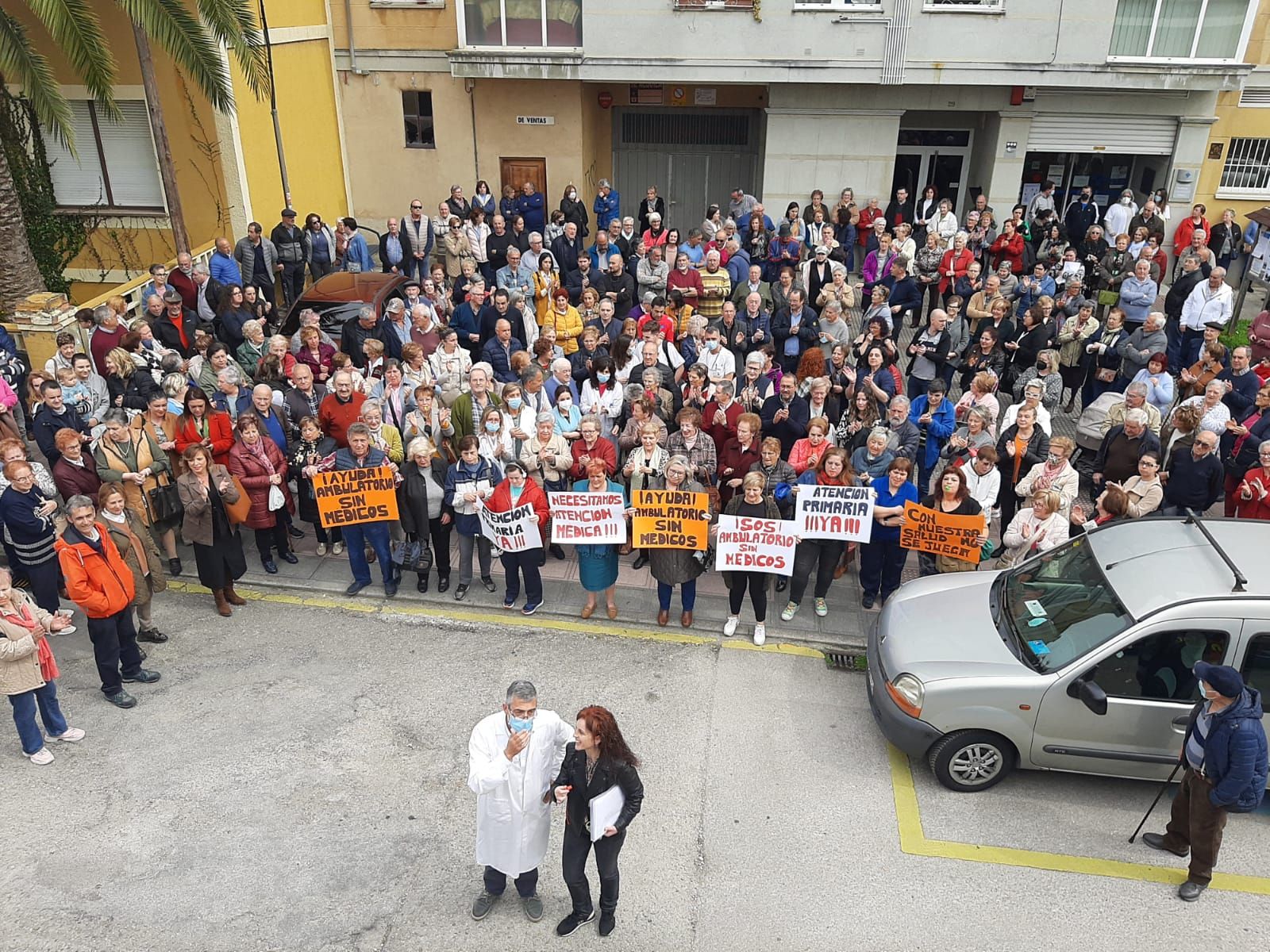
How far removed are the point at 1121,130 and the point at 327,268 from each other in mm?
15961

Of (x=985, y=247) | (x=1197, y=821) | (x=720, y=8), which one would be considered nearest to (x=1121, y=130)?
(x=985, y=247)

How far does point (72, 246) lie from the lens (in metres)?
17.8

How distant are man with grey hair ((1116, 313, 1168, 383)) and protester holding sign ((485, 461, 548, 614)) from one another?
7138mm

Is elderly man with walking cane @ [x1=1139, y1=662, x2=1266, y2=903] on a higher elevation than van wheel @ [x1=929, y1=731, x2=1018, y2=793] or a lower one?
higher

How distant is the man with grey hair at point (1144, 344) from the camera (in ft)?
37.9

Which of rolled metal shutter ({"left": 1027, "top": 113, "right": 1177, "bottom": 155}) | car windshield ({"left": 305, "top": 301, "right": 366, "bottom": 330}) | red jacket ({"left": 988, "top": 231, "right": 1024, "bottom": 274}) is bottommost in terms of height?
car windshield ({"left": 305, "top": 301, "right": 366, "bottom": 330})

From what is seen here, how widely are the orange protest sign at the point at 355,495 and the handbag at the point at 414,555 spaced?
1.83 ft

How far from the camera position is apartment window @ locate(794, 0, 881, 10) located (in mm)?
18375

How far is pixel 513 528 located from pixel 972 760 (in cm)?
430

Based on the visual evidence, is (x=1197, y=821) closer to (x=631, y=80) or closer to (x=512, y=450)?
(x=512, y=450)

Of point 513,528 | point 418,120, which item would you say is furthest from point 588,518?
point 418,120

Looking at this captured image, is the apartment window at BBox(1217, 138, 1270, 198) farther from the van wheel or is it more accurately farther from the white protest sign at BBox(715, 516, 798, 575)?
the van wheel

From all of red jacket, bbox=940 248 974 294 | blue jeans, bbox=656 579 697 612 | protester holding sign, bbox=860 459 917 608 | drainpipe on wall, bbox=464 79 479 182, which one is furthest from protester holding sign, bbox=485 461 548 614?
drainpipe on wall, bbox=464 79 479 182

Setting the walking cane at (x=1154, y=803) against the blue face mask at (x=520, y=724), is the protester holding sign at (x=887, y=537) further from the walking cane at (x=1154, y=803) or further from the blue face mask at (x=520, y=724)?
the blue face mask at (x=520, y=724)
